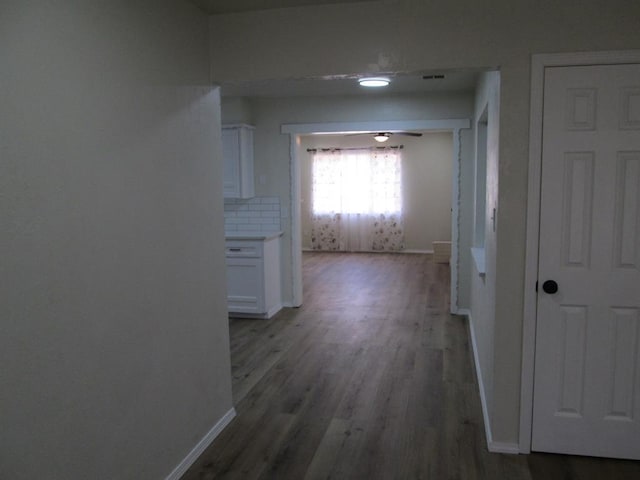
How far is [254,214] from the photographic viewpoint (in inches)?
233

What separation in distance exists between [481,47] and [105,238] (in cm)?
198

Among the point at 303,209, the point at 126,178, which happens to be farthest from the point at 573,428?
the point at 303,209

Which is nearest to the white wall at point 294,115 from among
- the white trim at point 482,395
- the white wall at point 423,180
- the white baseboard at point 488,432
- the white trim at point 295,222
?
the white trim at point 295,222

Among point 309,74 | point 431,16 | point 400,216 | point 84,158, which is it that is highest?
point 431,16

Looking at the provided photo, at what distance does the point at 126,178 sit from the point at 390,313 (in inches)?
159

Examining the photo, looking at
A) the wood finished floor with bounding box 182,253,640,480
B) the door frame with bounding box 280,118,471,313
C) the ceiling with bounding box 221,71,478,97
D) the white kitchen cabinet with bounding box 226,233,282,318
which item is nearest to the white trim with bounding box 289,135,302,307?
the door frame with bounding box 280,118,471,313

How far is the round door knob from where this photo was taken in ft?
8.41

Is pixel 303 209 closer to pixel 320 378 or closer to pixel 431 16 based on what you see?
pixel 320 378

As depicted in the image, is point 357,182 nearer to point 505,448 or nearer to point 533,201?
point 533,201

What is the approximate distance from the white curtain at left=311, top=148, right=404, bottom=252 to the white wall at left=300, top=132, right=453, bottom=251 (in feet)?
0.65

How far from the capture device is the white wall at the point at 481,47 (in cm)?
242

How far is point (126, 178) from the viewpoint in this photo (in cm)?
206

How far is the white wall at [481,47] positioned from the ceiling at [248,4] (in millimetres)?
45

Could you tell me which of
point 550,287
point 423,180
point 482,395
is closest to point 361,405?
point 482,395
